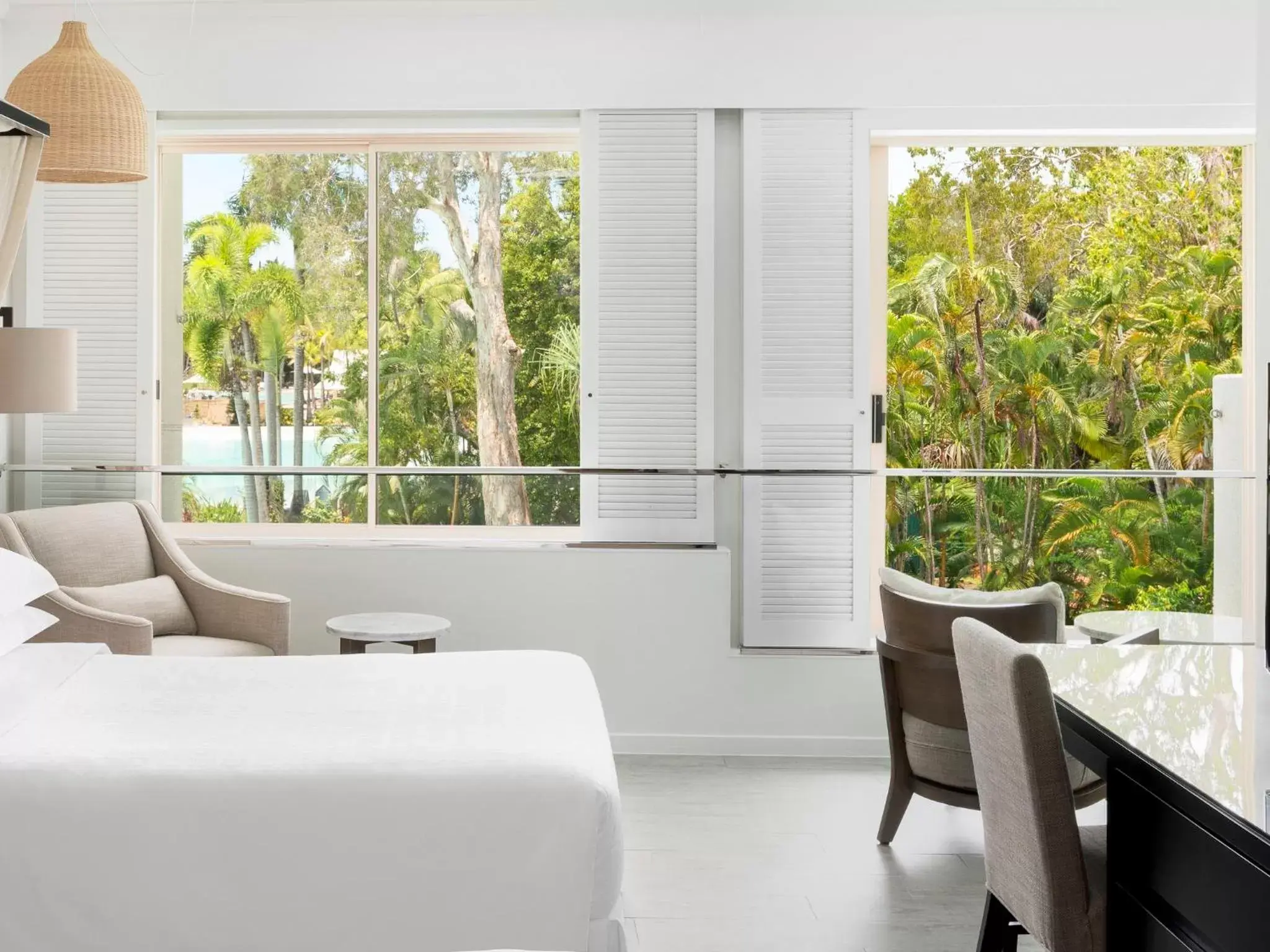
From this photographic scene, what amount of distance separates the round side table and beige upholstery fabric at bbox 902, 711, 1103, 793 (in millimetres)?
1589

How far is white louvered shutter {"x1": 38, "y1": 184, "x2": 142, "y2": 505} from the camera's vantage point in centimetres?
455

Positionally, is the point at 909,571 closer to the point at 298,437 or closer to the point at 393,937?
the point at 298,437

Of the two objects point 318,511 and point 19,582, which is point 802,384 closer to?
point 318,511

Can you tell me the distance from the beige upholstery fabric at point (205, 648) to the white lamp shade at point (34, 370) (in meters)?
0.99

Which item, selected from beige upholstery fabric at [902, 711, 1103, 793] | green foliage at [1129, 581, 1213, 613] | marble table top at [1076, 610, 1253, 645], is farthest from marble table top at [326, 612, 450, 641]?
green foliage at [1129, 581, 1213, 613]

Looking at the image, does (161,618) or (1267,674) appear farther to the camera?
(161,618)

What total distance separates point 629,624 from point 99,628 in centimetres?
187

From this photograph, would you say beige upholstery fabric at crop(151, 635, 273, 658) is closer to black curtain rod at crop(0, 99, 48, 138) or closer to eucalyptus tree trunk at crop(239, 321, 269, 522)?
eucalyptus tree trunk at crop(239, 321, 269, 522)

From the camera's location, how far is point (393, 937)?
1.99 m

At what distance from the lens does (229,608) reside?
397 cm

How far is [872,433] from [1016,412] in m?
5.40

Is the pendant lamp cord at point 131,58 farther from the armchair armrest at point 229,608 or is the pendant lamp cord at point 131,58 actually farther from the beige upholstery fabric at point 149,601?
the beige upholstery fabric at point 149,601

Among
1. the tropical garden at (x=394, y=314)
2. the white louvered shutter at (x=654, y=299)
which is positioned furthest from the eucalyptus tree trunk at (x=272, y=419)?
the white louvered shutter at (x=654, y=299)

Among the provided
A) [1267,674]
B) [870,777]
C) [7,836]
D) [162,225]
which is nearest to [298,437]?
[162,225]
